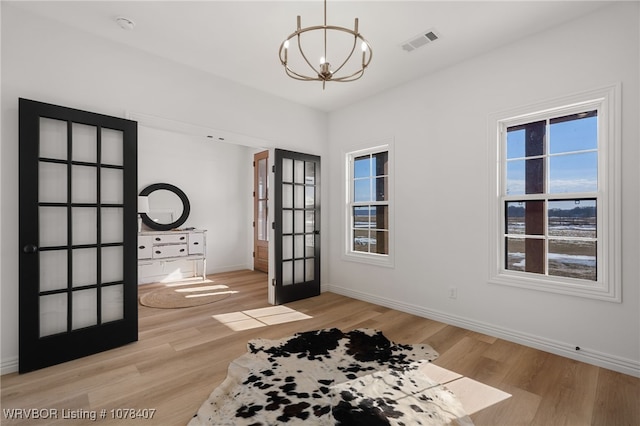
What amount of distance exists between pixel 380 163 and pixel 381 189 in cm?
39

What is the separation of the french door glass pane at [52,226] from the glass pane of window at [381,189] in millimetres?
3567

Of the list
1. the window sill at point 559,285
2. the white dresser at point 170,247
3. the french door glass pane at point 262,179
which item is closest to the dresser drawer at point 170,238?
the white dresser at point 170,247

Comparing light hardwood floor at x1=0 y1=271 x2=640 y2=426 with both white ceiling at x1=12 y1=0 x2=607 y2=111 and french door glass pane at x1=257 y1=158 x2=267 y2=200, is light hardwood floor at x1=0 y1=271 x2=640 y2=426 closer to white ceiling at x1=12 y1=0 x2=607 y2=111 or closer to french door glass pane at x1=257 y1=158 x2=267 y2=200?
white ceiling at x1=12 y1=0 x2=607 y2=111

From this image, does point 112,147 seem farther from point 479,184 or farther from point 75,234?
point 479,184

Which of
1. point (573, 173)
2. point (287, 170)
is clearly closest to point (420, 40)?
point (573, 173)

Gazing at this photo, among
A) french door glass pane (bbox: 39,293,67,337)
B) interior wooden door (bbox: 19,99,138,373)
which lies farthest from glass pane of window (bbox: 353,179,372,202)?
french door glass pane (bbox: 39,293,67,337)

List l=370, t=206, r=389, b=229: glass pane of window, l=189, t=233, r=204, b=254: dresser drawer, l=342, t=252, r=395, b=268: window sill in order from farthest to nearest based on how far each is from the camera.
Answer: l=189, t=233, r=204, b=254: dresser drawer, l=370, t=206, r=389, b=229: glass pane of window, l=342, t=252, r=395, b=268: window sill

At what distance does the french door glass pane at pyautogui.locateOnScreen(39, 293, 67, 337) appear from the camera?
2.49m

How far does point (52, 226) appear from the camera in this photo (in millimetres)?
2537

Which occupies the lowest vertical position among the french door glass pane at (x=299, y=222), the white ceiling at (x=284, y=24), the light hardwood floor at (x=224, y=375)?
the light hardwood floor at (x=224, y=375)

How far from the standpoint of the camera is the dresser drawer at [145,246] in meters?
4.95

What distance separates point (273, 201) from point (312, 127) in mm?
1445

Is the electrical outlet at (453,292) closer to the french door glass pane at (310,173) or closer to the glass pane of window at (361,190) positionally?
the glass pane of window at (361,190)

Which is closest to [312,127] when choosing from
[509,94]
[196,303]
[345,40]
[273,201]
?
[273,201]
